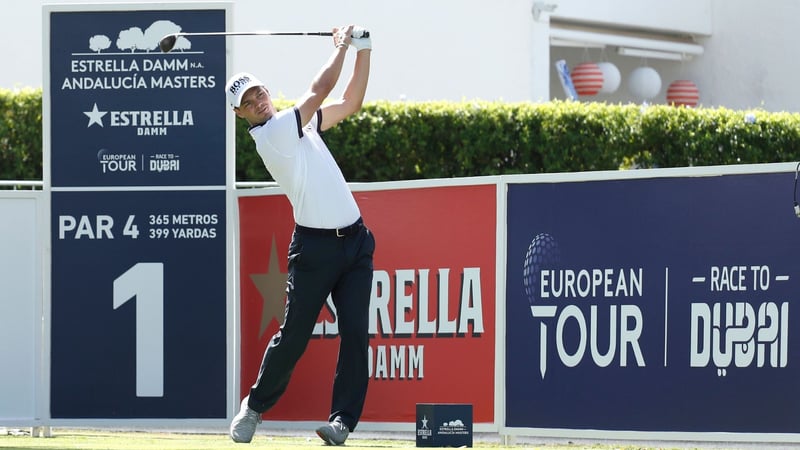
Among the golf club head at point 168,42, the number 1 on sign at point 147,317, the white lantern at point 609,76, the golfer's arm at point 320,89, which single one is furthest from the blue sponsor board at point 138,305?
the white lantern at point 609,76

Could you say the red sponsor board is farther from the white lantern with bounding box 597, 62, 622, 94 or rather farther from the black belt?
the white lantern with bounding box 597, 62, 622, 94

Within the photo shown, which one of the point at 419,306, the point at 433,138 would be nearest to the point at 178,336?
the point at 419,306

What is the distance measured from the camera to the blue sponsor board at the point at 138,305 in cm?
843

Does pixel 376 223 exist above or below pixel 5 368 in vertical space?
above

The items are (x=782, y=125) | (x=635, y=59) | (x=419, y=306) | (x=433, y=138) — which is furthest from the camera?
(x=635, y=59)

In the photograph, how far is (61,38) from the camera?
854 cm

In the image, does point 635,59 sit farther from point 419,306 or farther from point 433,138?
point 419,306

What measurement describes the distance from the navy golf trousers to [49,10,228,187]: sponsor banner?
150 cm

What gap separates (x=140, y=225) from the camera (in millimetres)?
8461

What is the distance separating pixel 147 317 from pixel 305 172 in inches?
72.4

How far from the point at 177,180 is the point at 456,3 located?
10.2 meters

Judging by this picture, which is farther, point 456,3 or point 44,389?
point 456,3

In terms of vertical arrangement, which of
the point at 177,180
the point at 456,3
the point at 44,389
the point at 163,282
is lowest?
the point at 44,389

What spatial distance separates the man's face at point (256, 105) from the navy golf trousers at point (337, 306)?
0.55 meters
